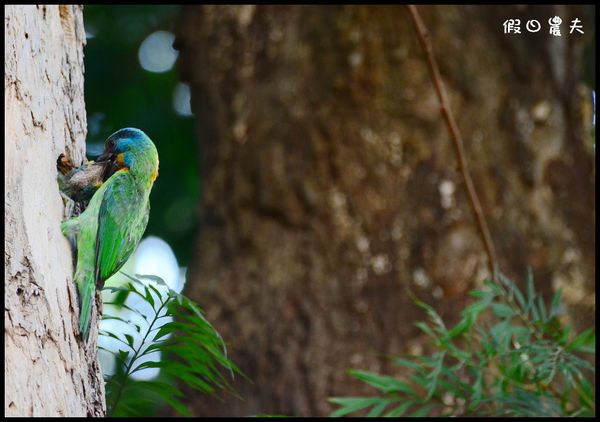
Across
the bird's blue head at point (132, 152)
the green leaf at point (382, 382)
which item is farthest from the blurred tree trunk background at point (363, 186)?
the bird's blue head at point (132, 152)

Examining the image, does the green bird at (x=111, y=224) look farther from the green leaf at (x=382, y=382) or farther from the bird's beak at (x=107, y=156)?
the green leaf at (x=382, y=382)

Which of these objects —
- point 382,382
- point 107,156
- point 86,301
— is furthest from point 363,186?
point 86,301

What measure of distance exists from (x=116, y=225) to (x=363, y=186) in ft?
5.26

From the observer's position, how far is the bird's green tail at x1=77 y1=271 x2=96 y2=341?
1215 mm

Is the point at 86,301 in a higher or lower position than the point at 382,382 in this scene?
higher

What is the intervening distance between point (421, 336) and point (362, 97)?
855 mm

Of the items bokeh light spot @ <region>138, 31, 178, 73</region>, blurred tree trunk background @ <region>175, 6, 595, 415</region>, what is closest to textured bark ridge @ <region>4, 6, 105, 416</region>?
blurred tree trunk background @ <region>175, 6, 595, 415</region>

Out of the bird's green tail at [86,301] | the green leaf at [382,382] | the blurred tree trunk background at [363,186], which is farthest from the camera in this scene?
the blurred tree trunk background at [363,186]

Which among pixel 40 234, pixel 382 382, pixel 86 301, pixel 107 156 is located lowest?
pixel 382 382

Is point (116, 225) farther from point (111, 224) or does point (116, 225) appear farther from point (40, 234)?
point (40, 234)

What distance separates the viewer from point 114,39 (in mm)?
4191

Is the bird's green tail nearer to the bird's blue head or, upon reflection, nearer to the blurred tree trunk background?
the bird's blue head

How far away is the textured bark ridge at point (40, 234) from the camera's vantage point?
1.09 m

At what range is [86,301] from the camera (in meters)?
1.22
